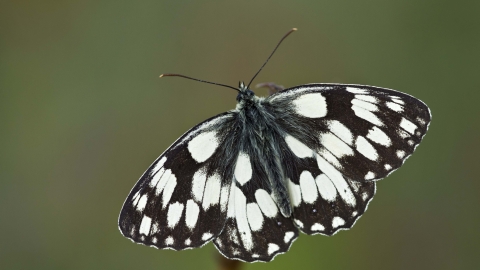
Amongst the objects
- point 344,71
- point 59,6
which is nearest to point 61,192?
point 59,6

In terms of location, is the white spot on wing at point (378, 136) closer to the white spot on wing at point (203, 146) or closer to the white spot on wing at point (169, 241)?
the white spot on wing at point (203, 146)

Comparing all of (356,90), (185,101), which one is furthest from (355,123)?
(185,101)

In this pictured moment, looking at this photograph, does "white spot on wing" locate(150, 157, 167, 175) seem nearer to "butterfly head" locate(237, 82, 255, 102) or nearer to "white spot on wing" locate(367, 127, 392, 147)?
"butterfly head" locate(237, 82, 255, 102)

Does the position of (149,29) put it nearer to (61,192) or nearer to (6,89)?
(6,89)

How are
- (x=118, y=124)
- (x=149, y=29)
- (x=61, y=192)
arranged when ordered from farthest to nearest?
1. (x=149, y=29)
2. (x=118, y=124)
3. (x=61, y=192)

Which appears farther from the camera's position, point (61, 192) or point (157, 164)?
point (61, 192)

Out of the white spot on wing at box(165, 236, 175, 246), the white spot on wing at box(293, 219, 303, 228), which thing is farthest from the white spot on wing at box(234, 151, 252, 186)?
the white spot on wing at box(165, 236, 175, 246)

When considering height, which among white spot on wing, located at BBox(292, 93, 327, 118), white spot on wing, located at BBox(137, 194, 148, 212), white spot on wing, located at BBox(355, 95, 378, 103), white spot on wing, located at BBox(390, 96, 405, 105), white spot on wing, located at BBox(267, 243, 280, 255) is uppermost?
Answer: white spot on wing, located at BBox(292, 93, 327, 118)

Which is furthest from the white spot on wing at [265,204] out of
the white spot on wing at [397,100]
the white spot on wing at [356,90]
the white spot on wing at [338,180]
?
the white spot on wing at [397,100]
